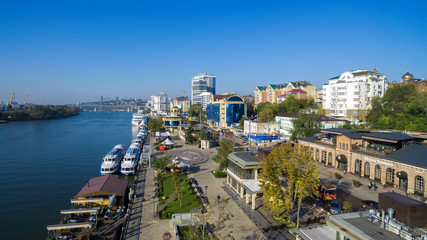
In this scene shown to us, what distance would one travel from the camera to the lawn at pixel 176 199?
1663cm

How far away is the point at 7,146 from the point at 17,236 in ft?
131

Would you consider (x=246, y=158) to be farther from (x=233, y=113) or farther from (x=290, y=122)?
(x=233, y=113)

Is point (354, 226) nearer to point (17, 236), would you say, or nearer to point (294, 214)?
point (294, 214)

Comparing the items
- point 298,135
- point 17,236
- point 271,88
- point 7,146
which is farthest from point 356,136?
point 271,88

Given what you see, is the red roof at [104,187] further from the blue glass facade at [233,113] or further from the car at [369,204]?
the blue glass facade at [233,113]

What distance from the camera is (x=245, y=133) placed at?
53344 mm

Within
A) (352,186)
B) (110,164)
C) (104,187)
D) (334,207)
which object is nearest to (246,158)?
(334,207)

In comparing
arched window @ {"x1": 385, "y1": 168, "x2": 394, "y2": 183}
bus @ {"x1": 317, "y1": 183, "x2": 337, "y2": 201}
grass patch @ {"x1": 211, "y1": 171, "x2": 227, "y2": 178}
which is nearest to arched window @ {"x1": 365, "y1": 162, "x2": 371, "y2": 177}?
arched window @ {"x1": 385, "y1": 168, "x2": 394, "y2": 183}

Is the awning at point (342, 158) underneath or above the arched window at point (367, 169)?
above

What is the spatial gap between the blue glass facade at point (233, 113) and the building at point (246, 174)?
48818 millimetres

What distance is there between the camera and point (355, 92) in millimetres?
49562

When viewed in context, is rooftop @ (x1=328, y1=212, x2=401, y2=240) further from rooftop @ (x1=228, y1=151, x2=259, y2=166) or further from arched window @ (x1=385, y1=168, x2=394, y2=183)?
arched window @ (x1=385, y1=168, x2=394, y2=183)

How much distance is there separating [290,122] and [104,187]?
37132 millimetres

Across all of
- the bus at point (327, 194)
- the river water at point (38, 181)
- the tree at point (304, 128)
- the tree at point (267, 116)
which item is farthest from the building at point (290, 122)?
the river water at point (38, 181)
